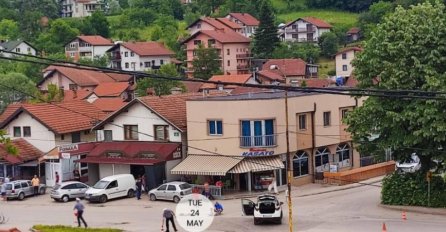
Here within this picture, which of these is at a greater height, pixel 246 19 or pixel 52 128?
pixel 246 19

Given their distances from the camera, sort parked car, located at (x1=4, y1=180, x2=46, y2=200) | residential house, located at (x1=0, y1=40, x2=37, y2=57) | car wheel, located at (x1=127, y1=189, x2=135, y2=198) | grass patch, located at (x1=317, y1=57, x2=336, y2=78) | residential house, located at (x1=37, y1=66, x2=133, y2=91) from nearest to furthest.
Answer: car wheel, located at (x1=127, y1=189, x2=135, y2=198)
parked car, located at (x1=4, y1=180, x2=46, y2=200)
residential house, located at (x1=37, y1=66, x2=133, y2=91)
grass patch, located at (x1=317, y1=57, x2=336, y2=78)
residential house, located at (x1=0, y1=40, x2=37, y2=57)

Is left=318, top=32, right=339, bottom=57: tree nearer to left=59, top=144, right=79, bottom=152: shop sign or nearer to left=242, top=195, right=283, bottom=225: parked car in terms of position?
left=59, top=144, right=79, bottom=152: shop sign

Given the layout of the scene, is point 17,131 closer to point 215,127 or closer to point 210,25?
point 215,127

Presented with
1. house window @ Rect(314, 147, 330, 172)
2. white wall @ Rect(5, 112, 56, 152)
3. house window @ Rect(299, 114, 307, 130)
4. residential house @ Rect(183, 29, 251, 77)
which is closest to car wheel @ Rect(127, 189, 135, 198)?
white wall @ Rect(5, 112, 56, 152)

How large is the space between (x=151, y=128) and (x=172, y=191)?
658cm

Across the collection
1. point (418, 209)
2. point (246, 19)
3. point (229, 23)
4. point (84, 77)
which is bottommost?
point (418, 209)

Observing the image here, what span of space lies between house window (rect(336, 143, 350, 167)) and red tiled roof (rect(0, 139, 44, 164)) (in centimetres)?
1827

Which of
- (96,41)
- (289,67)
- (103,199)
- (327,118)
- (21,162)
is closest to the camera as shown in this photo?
(103,199)

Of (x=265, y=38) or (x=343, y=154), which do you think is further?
(x=265, y=38)

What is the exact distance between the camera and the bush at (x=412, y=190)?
3697cm

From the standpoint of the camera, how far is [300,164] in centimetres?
4747

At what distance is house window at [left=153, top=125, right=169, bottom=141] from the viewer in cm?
4775

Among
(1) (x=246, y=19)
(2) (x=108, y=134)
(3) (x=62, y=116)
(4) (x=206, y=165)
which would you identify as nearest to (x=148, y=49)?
(1) (x=246, y=19)

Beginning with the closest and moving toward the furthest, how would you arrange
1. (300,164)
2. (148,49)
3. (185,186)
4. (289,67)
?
(185,186), (300,164), (289,67), (148,49)
